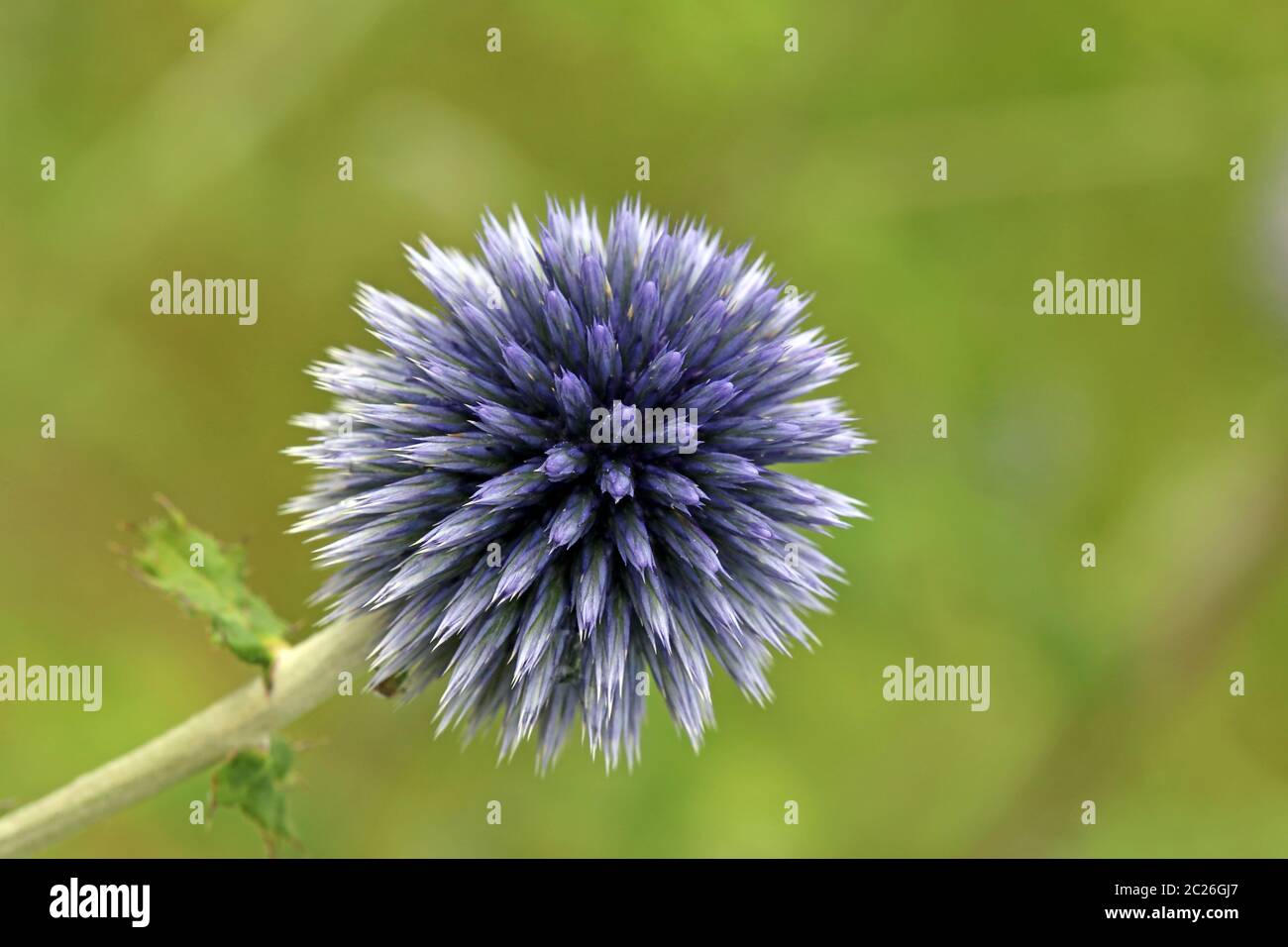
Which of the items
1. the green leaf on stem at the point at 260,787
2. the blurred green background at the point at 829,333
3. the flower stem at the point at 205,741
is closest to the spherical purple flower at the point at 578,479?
the flower stem at the point at 205,741

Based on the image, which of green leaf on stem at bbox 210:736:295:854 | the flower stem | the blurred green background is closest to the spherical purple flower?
the flower stem

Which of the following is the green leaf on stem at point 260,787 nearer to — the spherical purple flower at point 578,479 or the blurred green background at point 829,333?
the spherical purple flower at point 578,479

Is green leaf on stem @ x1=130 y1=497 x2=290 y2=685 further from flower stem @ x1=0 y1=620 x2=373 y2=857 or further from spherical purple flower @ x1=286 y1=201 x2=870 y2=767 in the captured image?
spherical purple flower @ x1=286 y1=201 x2=870 y2=767

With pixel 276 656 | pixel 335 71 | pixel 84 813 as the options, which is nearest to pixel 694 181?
pixel 335 71

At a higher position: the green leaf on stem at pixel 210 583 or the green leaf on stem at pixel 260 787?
the green leaf on stem at pixel 210 583

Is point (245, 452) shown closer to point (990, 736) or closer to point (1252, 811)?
point (990, 736)

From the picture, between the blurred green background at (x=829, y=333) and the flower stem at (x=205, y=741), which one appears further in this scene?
the blurred green background at (x=829, y=333)

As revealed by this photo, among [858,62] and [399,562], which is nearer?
[399,562]
